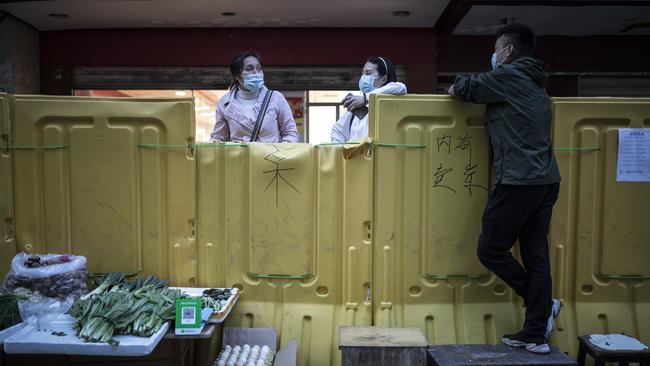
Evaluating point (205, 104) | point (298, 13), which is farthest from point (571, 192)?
point (205, 104)

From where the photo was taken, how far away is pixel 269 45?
9867mm

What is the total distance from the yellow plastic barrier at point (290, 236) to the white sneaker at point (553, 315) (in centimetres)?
116

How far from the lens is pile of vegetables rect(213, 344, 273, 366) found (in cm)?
339

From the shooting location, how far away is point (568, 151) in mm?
3668

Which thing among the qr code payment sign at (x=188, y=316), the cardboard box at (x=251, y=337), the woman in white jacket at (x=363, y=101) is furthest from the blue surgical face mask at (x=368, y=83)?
the qr code payment sign at (x=188, y=316)

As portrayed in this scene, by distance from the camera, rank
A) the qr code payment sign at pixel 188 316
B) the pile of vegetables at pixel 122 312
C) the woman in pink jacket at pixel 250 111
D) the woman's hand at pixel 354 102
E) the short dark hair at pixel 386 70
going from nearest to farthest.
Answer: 1. the pile of vegetables at pixel 122 312
2. the qr code payment sign at pixel 188 316
3. the woman's hand at pixel 354 102
4. the short dark hair at pixel 386 70
5. the woman in pink jacket at pixel 250 111

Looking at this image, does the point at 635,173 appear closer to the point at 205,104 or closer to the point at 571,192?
the point at 571,192

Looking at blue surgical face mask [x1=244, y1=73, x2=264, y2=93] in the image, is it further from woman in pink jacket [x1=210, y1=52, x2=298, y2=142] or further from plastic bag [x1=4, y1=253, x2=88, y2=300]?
plastic bag [x1=4, y1=253, x2=88, y2=300]

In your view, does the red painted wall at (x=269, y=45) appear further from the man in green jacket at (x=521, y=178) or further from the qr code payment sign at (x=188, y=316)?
the qr code payment sign at (x=188, y=316)

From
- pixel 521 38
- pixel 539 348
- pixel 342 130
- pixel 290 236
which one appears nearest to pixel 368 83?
pixel 342 130

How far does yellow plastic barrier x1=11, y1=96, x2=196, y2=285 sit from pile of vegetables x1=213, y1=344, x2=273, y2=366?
0.59 meters

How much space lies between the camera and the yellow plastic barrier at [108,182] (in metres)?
3.68

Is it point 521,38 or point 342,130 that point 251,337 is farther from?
point 521,38

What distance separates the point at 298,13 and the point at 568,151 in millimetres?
6299
